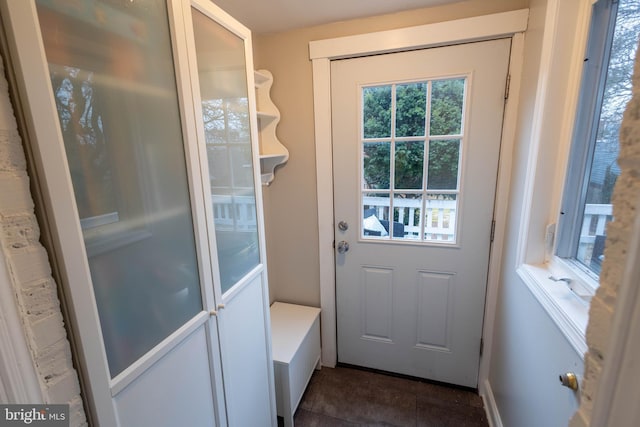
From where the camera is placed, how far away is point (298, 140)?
179cm

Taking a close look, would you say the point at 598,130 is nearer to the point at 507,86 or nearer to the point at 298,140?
the point at 507,86

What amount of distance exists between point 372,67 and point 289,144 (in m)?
0.65

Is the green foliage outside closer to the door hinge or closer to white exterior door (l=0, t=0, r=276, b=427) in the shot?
the door hinge

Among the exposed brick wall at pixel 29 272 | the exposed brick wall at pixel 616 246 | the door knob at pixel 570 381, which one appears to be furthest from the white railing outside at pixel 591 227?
the exposed brick wall at pixel 29 272

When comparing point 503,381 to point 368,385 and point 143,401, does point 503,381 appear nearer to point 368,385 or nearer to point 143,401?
point 368,385

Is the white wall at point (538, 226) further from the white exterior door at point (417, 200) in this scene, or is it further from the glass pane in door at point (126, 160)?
the glass pane in door at point (126, 160)

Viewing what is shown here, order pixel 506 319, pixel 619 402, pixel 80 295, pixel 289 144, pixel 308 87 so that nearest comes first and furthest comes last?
pixel 619 402, pixel 80 295, pixel 506 319, pixel 308 87, pixel 289 144

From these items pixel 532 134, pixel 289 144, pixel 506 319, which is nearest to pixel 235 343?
pixel 289 144

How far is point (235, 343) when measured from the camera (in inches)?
43.4

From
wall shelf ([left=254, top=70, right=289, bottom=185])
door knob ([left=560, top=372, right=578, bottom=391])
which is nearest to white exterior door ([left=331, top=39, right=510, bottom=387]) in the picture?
wall shelf ([left=254, top=70, right=289, bottom=185])

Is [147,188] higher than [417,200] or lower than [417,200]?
higher

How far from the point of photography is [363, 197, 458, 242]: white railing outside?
166 cm

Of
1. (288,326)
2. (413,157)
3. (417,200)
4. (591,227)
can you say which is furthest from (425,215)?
(288,326)

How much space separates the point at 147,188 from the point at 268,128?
1.15 m
